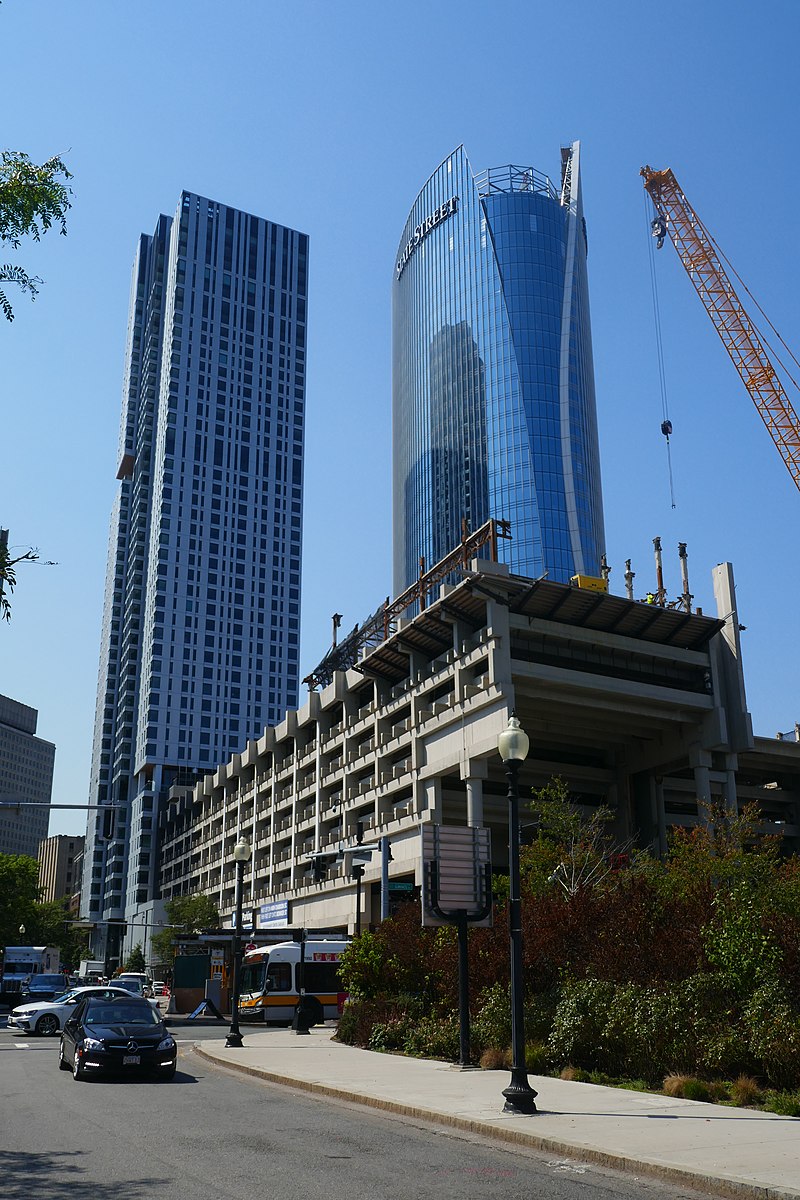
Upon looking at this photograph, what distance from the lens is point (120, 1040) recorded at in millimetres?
19188

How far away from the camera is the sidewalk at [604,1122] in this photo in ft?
32.0

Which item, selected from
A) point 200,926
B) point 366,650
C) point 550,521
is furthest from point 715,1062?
point 550,521

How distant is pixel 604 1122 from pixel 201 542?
16581 cm

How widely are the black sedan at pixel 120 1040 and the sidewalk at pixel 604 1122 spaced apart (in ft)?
8.04

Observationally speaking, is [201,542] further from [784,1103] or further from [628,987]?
[784,1103]

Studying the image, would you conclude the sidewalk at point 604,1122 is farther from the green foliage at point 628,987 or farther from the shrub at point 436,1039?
the green foliage at point 628,987

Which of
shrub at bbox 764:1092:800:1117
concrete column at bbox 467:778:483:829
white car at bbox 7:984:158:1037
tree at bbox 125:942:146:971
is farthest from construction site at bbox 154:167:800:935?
tree at bbox 125:942:146:971

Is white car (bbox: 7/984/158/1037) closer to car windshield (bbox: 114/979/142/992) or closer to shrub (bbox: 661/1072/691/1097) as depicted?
car windshield (bbox: 114/979/142/992)

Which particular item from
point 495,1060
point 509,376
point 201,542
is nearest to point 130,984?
point 495,1060

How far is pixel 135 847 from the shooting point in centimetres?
15838

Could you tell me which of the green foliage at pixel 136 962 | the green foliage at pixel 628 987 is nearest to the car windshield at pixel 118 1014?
the green foliage at pixel 628 987

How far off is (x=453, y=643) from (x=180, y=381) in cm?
12793

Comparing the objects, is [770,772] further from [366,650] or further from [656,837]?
[366,650]

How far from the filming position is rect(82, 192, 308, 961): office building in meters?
164
